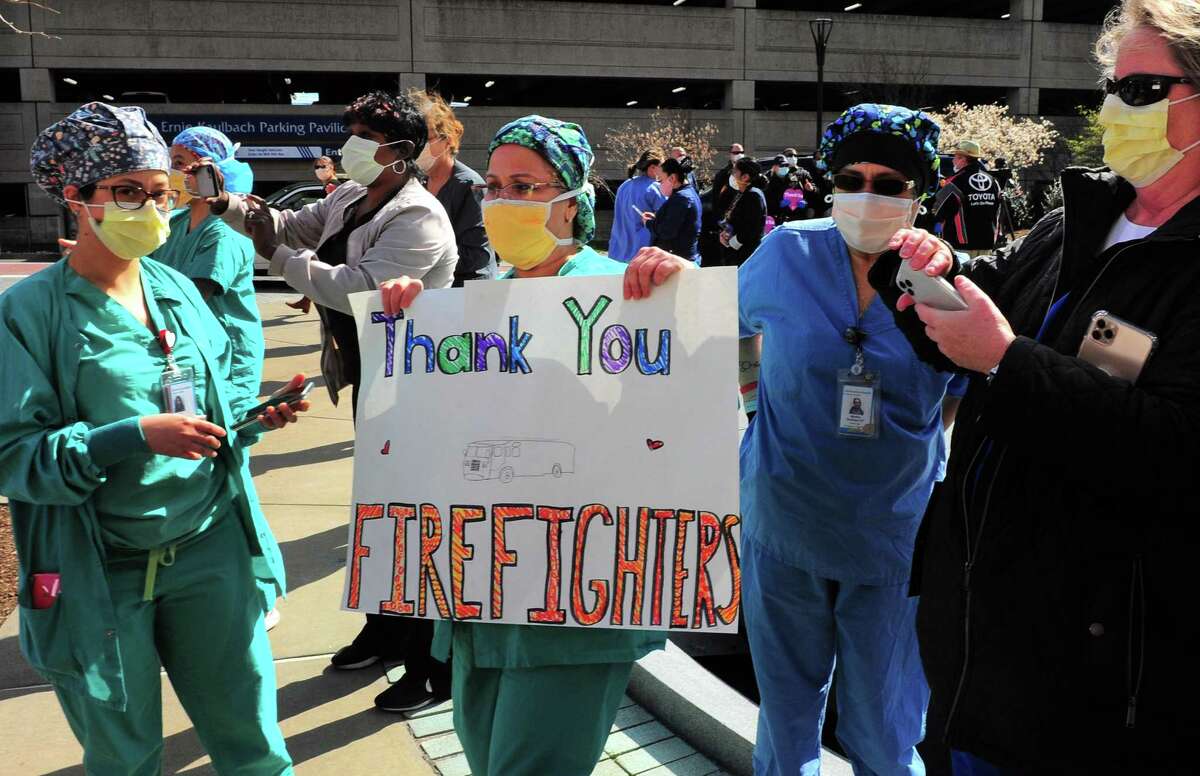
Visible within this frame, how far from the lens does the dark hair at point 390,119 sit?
4.23 m

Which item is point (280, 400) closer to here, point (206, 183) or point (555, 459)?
point (555, 459)

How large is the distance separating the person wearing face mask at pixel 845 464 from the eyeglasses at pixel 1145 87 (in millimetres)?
931

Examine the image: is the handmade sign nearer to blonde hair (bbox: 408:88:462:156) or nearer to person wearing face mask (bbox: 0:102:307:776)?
person wearing face mask (bbox: 0:102:307:776)

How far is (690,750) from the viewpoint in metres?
3.71

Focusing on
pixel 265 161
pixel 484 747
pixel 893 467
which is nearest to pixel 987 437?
pixel 893 467

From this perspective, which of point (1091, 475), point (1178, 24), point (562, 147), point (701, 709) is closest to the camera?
point (1091, 475)

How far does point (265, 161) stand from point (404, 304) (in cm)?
3855

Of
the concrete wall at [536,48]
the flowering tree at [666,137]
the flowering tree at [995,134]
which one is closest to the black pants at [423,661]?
the flowering tree at [995,134]

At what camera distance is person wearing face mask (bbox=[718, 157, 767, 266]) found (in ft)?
41.8

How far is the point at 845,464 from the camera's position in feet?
9.14

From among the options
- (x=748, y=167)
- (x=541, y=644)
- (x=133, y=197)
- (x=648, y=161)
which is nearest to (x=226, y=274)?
(x=133, y=197)

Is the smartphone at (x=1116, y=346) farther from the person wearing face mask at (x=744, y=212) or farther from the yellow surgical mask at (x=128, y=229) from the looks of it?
the person wearing face mask at (x=744, y=212)

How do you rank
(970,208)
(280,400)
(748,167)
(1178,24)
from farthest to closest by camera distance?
(970,208) → (748,167) → (280,400) → (1178,24)

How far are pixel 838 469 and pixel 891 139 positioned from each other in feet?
2.90
